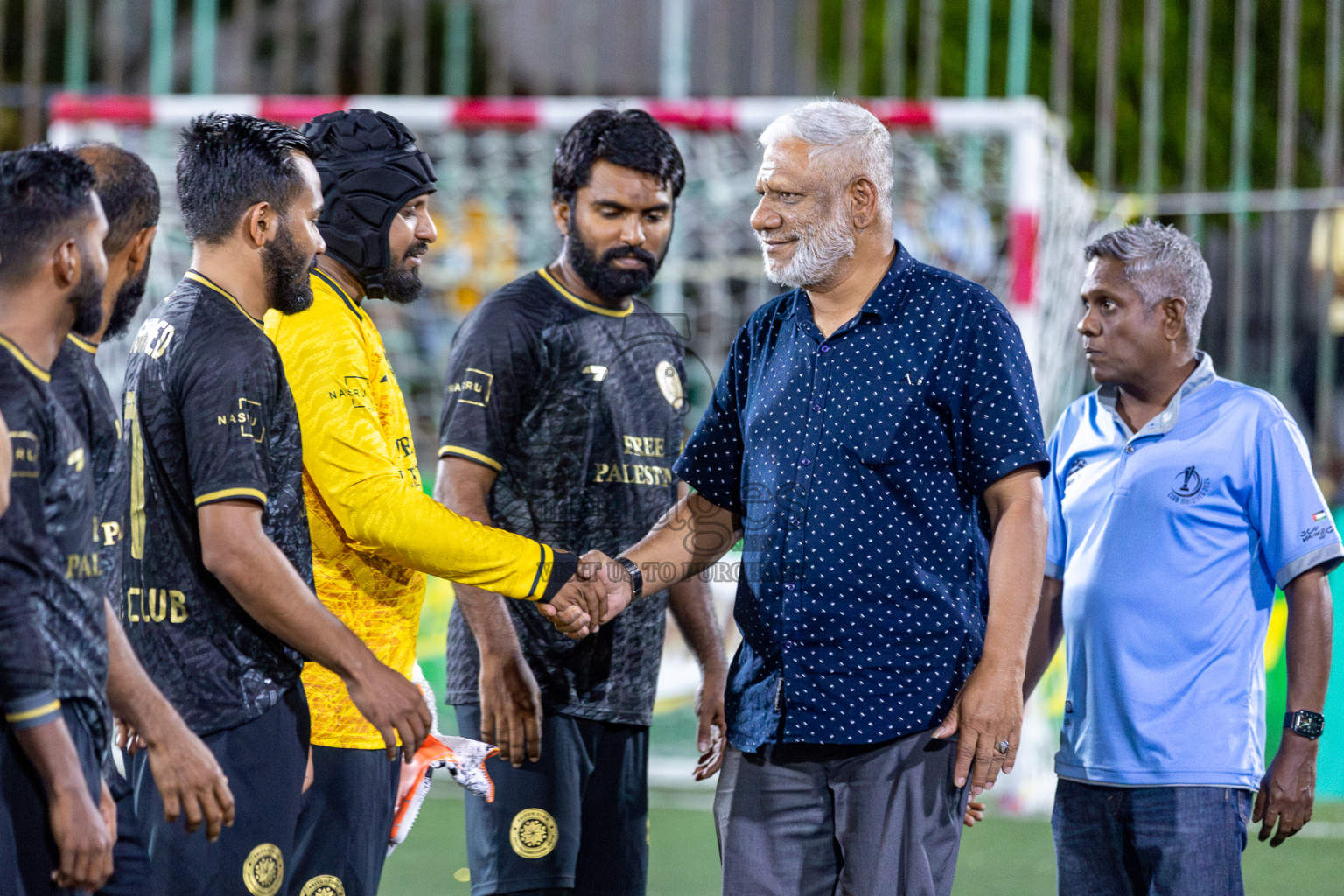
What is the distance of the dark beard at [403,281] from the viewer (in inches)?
132

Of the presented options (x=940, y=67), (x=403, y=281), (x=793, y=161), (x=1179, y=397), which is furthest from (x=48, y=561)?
(x=940, y=67)

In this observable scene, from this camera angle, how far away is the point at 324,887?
9.57 ft

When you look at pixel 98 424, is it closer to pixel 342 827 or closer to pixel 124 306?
pixel 124 306

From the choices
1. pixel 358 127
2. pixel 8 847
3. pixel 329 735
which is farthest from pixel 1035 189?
pixel 8 847

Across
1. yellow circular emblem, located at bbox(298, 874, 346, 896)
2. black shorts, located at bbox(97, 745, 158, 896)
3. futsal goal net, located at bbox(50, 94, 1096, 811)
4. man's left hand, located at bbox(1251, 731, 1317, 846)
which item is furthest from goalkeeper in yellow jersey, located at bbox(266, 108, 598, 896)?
futsal goal net, located at bbox(50, 94, 1096, 811)

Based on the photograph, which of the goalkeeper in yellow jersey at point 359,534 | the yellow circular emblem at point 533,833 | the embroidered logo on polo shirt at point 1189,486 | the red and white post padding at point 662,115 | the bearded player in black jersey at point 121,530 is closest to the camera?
the bearded player in black jersey at point 121,530

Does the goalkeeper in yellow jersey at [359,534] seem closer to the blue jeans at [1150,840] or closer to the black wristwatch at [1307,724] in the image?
the blue jeans at [1150,840]

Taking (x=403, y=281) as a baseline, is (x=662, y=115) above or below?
above

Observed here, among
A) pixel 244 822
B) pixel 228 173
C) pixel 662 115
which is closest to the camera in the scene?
pixel 244 822

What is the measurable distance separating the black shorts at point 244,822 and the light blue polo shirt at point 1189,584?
71.4 inches

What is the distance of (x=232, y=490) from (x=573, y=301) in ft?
4.23

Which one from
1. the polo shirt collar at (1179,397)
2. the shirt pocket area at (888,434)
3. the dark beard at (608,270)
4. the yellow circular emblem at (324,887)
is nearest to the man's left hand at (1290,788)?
the polo shirt collar at (1179,397)

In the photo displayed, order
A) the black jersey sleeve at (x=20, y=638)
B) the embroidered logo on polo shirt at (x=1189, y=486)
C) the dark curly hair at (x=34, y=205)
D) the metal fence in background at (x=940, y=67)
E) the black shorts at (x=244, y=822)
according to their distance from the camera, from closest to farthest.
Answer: the black jersey sleeve at (x=20, y=638) < the dark curly hair at (x=34, y=205) < the black shorts at (x=244, y=822) < the embroidered logo on polo shirt at (x=1189, y=486) < the metal fence in background at (x=940, y=67)

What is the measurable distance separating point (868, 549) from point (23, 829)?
158 centimetres
